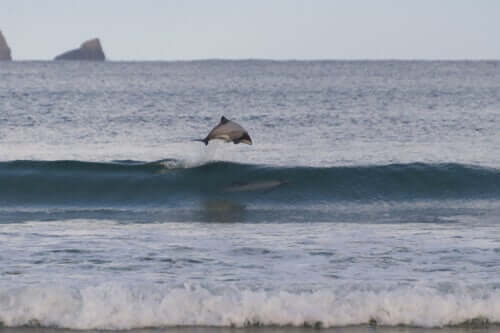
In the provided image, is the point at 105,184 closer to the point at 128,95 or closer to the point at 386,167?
the point at 386,167

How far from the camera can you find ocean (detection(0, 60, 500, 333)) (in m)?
9.84

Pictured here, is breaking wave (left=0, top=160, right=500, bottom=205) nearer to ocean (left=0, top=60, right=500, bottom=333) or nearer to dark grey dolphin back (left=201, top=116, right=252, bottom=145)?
ocean (left=0, top=60, right=500, bottom=333)

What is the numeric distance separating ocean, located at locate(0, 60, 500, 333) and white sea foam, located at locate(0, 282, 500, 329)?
0.06 feet

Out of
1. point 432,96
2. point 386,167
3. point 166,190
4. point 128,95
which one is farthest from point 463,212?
point 128,95

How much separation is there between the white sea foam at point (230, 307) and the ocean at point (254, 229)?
0.02m

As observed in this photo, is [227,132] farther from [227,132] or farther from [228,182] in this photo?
[228,182]

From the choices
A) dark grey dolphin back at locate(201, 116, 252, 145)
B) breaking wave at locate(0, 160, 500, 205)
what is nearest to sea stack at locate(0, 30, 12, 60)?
breaking wave at locate(0, 160, 500, 205)

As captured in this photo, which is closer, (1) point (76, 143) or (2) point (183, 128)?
(1) point (76, 143)

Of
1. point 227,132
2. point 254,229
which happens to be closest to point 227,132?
point 227,132

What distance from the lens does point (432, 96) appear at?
58.4m

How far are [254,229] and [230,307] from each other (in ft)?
18.3

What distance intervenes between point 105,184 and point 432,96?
41.0 meters

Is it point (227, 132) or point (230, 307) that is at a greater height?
point (227, 132)

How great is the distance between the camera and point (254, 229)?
1541 cm
